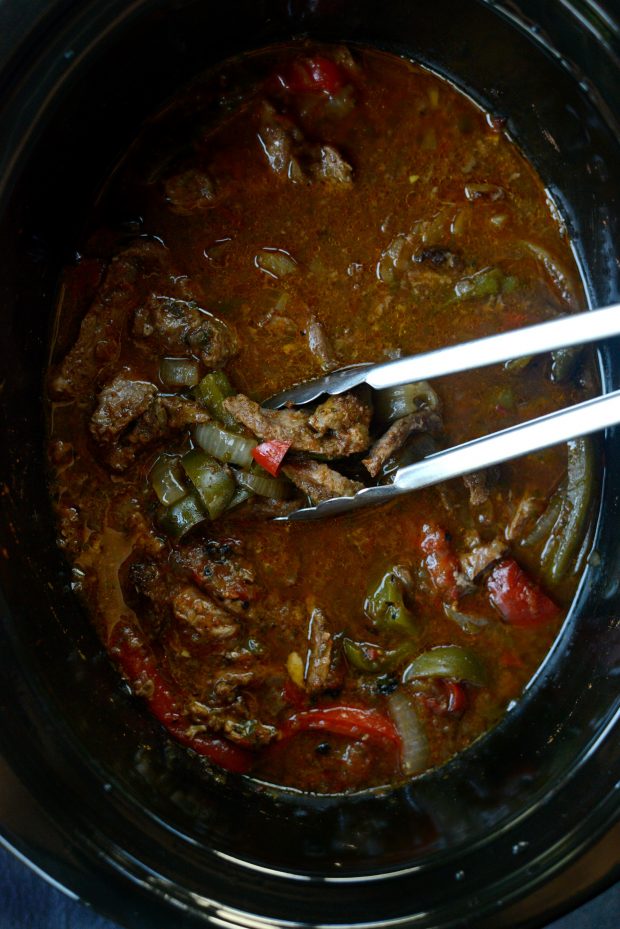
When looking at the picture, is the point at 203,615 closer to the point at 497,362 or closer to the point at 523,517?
the point at 523,517

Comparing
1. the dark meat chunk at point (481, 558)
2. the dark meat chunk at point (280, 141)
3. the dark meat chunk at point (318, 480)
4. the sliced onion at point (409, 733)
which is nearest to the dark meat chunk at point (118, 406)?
the dark meat chunk at point (318, 480)

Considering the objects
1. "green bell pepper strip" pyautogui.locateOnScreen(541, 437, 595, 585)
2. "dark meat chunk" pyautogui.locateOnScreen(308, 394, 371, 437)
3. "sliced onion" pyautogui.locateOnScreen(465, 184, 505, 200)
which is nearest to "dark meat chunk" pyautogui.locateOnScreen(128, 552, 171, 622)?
"dark meat chunk" pyautogui.locateOnScreen(308, 394, 371, 437)

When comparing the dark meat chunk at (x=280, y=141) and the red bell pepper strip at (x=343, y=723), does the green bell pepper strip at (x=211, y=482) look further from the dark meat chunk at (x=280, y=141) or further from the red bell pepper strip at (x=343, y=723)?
the dark meat chunk at (x=280, y=141)

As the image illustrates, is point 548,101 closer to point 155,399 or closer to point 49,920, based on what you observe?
point 155,399

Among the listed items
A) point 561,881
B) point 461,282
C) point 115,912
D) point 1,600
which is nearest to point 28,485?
point 1,600

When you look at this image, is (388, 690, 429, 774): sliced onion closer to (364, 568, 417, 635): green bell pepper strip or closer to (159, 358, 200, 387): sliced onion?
(364, 568, 417, 635): green bell pepper strip

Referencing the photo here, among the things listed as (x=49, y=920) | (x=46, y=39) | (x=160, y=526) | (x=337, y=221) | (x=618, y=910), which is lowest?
(x=618, y=910)

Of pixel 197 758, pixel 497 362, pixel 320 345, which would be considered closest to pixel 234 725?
pixel 197 758
